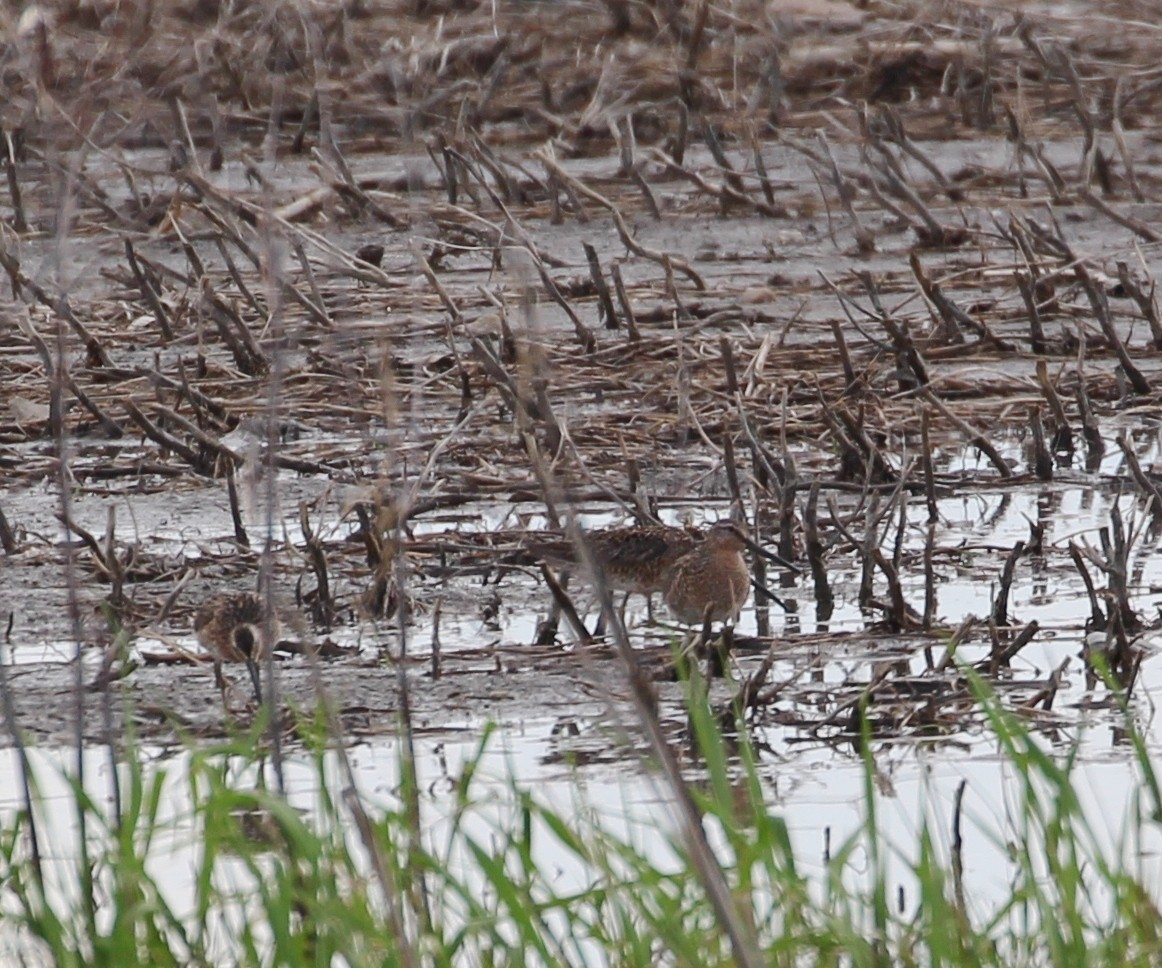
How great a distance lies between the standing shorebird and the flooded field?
0.10 meters

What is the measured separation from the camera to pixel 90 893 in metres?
3.57

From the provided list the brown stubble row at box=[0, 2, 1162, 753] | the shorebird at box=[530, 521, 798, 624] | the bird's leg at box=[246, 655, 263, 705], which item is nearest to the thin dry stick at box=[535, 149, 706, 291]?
the brown stubble row at box=[0, 2, 1162, 753]

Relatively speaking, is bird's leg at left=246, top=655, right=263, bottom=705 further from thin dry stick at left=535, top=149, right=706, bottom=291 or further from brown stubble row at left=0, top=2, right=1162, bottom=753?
thin dry stick at left=535, top=149, right=706, bottom=291

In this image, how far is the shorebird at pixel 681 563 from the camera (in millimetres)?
5836

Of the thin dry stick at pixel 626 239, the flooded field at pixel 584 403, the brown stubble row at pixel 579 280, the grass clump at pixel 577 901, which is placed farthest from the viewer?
the thin dry stick at pixel 626 239

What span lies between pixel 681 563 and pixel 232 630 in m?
1.11

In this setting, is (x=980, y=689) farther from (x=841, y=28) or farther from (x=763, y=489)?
(x=841, y=28)

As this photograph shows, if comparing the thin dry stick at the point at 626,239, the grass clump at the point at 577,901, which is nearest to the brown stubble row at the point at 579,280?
the thin dry stick at the point at 626,239

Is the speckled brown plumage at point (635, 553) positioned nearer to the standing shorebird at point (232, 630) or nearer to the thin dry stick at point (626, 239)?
the standing shorebird at point (232, 630)

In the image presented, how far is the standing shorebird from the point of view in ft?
17.4

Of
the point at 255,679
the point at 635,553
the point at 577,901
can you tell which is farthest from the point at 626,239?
the point at 577,901

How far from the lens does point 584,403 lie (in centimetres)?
820

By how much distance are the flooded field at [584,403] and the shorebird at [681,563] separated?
0.10 m

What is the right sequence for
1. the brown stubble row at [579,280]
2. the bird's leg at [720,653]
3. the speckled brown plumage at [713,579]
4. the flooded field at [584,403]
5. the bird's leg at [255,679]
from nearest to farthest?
1. the flooded field at [584,403]
2. the bird's leg at [255,679]
3. the bird's leg at [720,653]
4. the speckled brown plumage at [713,579]
5. the brown stubble row at [579,280]
